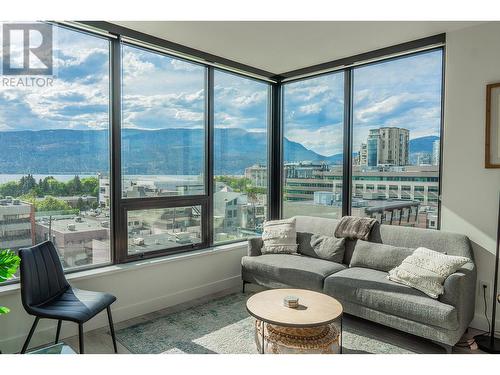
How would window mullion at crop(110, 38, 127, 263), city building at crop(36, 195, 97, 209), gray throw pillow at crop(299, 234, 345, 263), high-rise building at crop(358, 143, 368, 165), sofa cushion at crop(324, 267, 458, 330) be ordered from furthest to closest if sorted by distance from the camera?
high-rise building at crop(358, 143, 368, 165), gray throw pillow at crop(299, 234, 345, 263), window mullion at crop(110, 38, 127, 263), city building at crop(36, 195, 97, 209), sofa cushion at crop(324, 267, 458, 330)

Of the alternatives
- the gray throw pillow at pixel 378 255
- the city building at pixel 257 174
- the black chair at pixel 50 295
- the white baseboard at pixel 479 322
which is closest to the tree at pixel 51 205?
the black chair at pixel 50 295

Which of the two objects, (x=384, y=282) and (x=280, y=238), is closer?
(x=384, y=282)

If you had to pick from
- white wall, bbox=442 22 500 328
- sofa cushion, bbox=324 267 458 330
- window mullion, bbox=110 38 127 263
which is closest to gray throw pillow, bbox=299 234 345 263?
sofa cushion, bbox=324 267 458 330

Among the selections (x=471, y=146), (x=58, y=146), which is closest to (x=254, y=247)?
(x=58, y=146)

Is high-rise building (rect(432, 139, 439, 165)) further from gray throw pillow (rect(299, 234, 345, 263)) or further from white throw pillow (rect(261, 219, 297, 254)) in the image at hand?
white throw pillow (rect(261, 219, 297, 254))

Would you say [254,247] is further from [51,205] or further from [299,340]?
[51,205]

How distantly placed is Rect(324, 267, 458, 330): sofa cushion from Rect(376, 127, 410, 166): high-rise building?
4.20ft

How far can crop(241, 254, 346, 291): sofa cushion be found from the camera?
3279 millimetres

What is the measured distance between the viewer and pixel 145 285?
3.34 meters

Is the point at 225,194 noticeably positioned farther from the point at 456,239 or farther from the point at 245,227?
the point at 456,239

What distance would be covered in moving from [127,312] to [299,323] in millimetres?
1763

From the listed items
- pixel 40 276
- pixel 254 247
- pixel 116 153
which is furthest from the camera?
pixel 254 247
